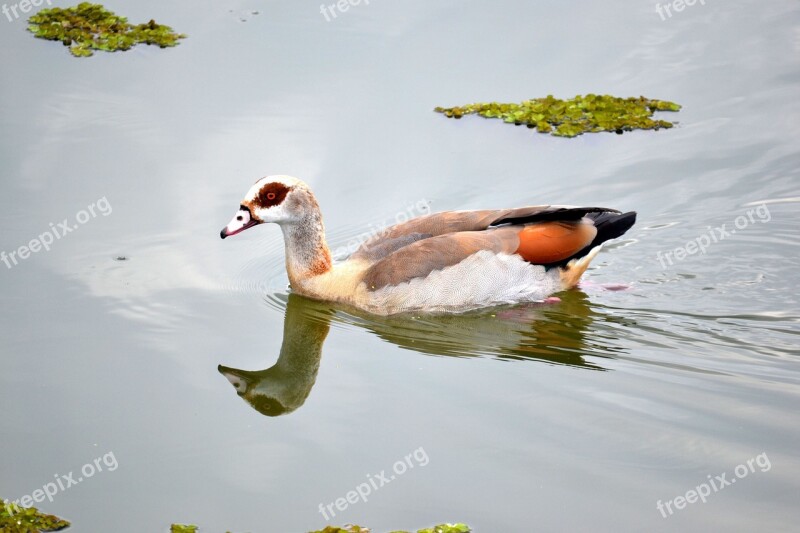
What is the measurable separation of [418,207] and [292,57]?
388cm

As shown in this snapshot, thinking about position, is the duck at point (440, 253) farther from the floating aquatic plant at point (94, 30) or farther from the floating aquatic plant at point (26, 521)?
the floating aquatic plant at point (94, 30)

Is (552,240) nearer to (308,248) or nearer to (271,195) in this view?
(308,248)

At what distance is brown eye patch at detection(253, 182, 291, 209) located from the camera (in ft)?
34.1

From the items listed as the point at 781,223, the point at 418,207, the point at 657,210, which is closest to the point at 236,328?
the point at 418,207

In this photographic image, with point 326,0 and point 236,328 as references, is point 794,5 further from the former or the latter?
point 236,328
